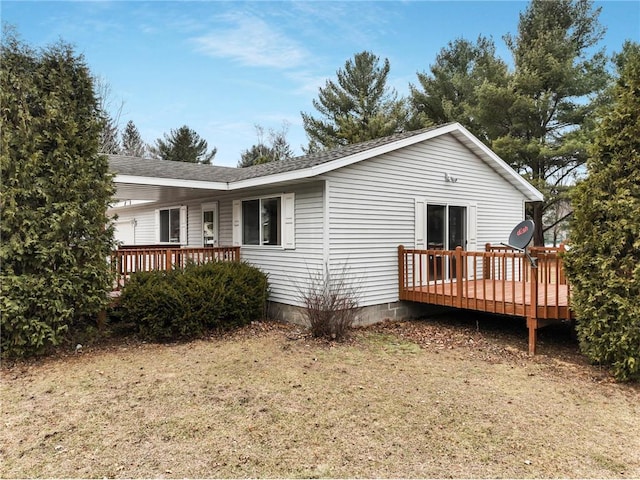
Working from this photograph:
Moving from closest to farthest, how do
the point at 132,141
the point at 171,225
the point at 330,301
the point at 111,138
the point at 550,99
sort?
1. the point at 330,301
2. the point at 171,225
3. the point at 550,99
4. the point at 111,138
5. the point at 132,141

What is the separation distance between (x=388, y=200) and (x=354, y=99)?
17035 mm

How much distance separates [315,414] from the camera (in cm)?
378

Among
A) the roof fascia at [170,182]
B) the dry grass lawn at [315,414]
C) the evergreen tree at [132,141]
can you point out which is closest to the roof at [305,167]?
the roof fascia at [170,182]

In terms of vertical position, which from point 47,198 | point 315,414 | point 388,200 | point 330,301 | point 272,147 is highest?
point 272,147

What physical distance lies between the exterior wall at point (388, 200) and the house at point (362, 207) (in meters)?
0.02

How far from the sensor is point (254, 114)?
3131 cm

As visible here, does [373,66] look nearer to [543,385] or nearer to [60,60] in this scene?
[60,60]

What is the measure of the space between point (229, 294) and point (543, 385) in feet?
15.7

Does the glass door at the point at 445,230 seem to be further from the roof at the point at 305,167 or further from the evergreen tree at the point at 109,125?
the evergreen tree at the point at 109,125

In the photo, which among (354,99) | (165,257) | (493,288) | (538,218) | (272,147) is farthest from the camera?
(272,147)

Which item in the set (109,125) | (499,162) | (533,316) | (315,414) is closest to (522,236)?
(533,316)

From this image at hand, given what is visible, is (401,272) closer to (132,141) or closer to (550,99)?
(550,99)

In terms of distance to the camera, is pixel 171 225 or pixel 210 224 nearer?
pixel 210 224

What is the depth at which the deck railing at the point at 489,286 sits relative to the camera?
5.93 metres
